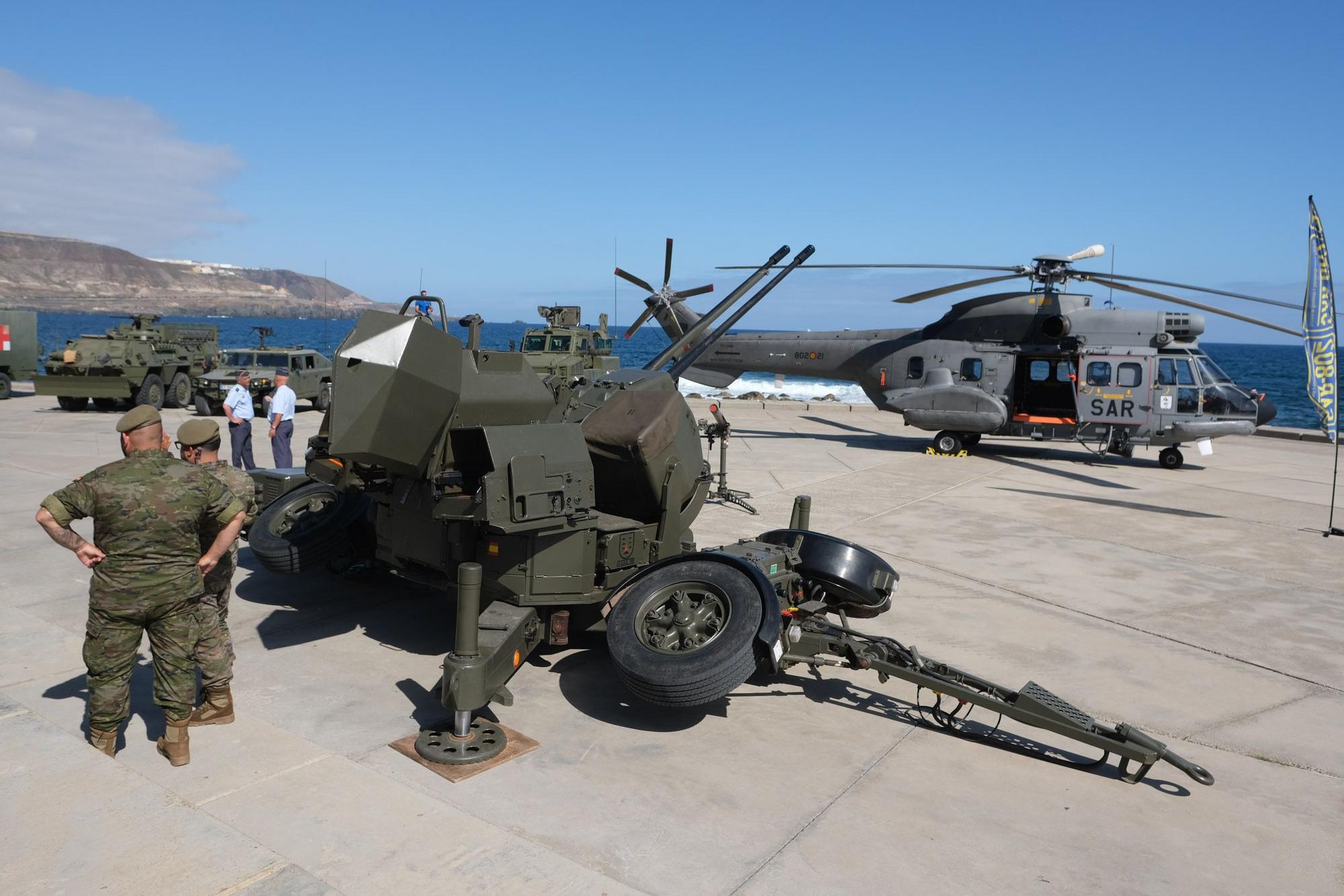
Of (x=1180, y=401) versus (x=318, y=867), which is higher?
(x=1180, y=401)

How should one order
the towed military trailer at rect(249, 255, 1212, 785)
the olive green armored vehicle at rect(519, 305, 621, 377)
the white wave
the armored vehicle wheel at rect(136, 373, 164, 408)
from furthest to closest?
the white wave
the armored vehicle wheel at rect(136, 373, 164, 408)
the olive green armored vehicle at rect(519, 305, 621, 377)
the towed military trailer at rect(249, 255, 1212, 785)

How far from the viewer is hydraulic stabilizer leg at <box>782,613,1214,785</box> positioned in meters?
4.59

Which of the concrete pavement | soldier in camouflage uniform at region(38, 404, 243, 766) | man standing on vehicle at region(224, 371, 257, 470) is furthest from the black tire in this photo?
man standing on vehicle at region(224, 371, 257, 470)

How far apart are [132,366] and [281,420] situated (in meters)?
11.9

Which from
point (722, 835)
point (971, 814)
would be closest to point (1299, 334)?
point (971, 814)

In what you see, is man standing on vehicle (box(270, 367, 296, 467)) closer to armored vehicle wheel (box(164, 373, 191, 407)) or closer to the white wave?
armored vehicle wheel (box(164, 373, 191, 407))

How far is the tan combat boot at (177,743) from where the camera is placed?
4238 mm

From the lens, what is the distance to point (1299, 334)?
9773 millimetres

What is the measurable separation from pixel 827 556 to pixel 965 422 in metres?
12.2

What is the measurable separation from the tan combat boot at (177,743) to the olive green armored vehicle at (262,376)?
16.6 m

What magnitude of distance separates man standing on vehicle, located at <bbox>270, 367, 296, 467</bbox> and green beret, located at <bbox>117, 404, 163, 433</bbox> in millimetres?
6923

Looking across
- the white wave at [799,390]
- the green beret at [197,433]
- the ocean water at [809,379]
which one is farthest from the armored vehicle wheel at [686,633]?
the white wave at [799,390]

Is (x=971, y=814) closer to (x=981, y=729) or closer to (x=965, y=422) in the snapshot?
(x=981, y=729)

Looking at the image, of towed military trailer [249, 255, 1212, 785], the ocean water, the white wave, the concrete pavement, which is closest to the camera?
the concrete pavement
